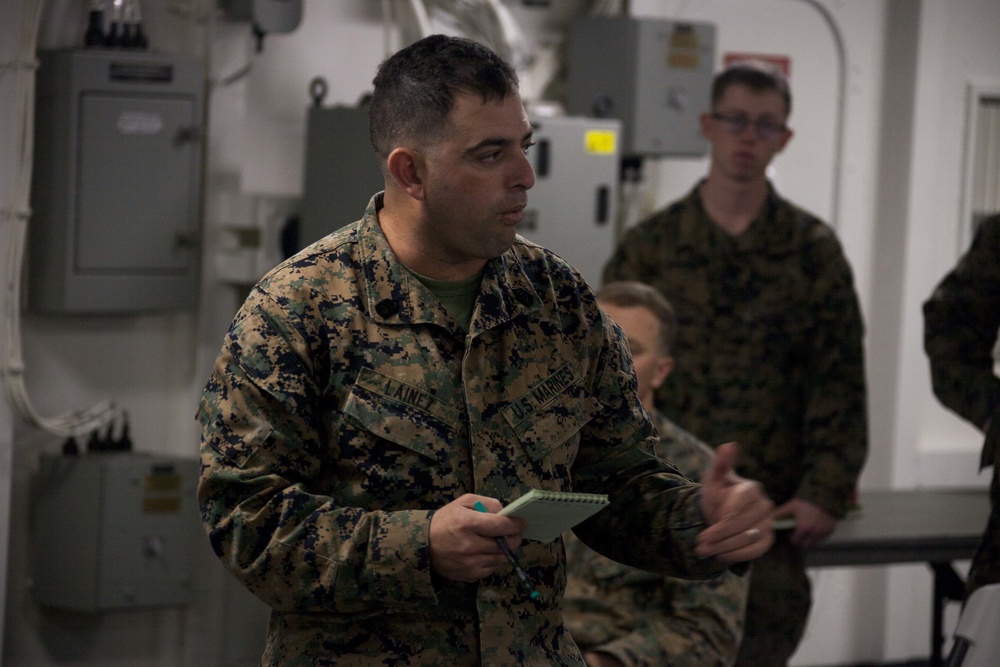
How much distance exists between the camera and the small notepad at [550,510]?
1.34 metres

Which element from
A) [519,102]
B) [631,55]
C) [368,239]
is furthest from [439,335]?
[631,55]

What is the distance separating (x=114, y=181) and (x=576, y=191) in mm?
1383

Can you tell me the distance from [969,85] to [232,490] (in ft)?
13.6

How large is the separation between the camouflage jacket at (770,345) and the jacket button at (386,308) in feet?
5.57

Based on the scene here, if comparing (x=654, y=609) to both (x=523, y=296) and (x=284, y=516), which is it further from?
(x=284, y=516)

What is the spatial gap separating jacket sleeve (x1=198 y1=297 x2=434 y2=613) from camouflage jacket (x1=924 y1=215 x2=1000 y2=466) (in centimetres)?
177

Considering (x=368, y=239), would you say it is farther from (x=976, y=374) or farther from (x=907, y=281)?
(x=907, y=281)

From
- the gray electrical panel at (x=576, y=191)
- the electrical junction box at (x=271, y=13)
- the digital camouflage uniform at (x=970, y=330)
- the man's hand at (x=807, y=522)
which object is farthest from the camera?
the gray electrical panel at (x=576, y=191)

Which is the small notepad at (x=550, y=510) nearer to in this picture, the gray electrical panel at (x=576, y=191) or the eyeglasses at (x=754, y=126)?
the eyeglasses at (x=754, y=126)

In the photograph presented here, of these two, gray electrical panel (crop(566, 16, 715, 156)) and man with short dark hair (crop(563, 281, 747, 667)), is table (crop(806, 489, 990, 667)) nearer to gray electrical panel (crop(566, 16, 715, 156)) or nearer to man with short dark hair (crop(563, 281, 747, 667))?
man with short dark hair (crop(563, 281, 747, 667))

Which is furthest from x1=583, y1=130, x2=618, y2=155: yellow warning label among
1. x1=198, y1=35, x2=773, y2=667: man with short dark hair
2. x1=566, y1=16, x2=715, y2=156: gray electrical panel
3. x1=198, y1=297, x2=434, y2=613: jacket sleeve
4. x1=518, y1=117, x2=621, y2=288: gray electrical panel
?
x1=198, y1=297, x2=434, y2=613: jacket sleeve

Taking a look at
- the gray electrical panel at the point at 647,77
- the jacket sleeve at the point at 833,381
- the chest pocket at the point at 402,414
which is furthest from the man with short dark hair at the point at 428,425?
the gray electrical panel at the point at 647,77

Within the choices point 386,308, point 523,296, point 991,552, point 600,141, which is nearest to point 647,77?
point 600,141

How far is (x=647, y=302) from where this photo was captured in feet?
8.57
